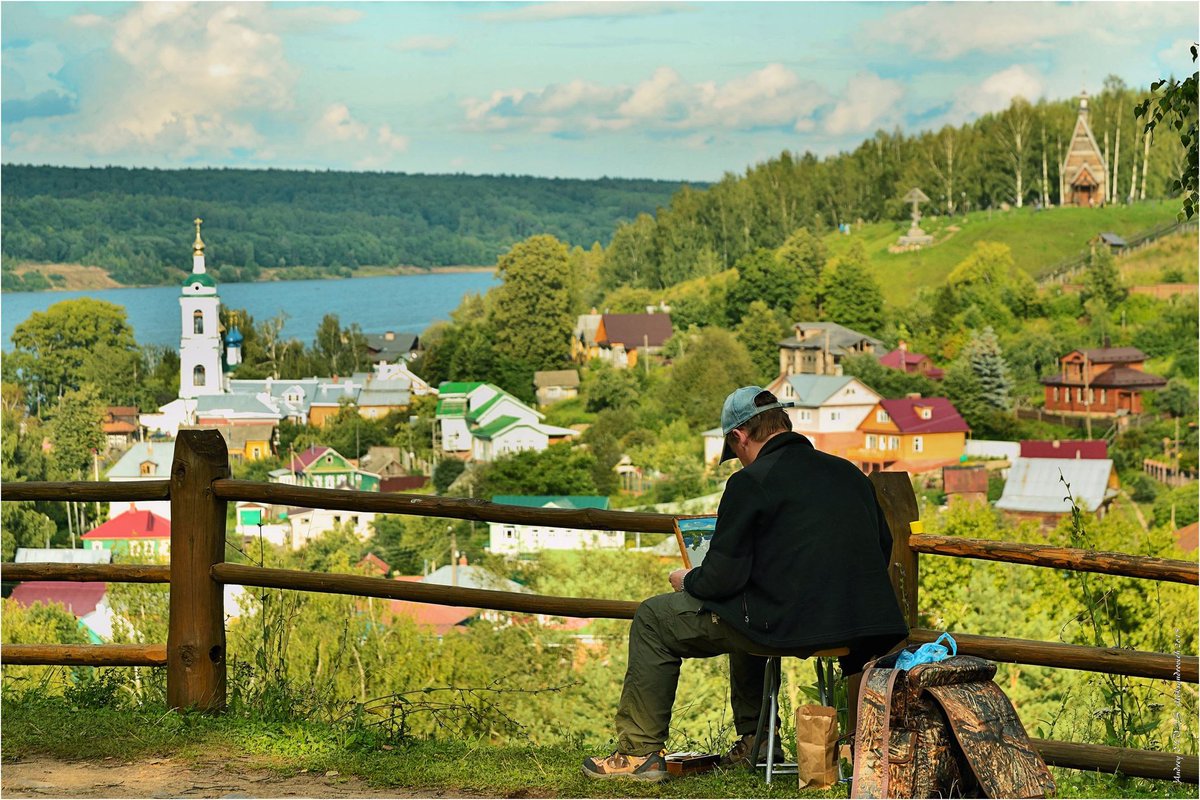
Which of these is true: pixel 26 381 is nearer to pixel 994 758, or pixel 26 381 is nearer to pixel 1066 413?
pixel 1066 413

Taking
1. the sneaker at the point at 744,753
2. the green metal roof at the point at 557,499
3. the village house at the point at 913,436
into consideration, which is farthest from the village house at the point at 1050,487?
the sneaker at the point at 744,753

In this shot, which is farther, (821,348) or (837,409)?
(821,348)

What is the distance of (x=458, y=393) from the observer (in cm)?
7644

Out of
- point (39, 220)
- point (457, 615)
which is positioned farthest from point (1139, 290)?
point (39, 220)

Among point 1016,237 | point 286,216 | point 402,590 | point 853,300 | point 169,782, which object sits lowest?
point 169,782

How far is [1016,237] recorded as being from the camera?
270ft

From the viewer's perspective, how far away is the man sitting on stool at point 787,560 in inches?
131

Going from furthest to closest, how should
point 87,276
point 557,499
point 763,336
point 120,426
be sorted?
point 87,276 < point 120,426 < point 763,336 < point 557,499

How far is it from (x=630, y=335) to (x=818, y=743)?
81415 millimetres

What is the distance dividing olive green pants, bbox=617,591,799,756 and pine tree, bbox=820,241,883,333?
76.2 meters

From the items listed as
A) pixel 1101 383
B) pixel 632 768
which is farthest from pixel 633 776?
pixel 1101 383

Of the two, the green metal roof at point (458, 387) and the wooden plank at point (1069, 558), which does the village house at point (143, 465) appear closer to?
the green metal roof at point (458, 387)

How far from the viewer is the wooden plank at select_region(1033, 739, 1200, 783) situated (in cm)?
376

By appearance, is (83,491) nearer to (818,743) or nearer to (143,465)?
(818,743)
